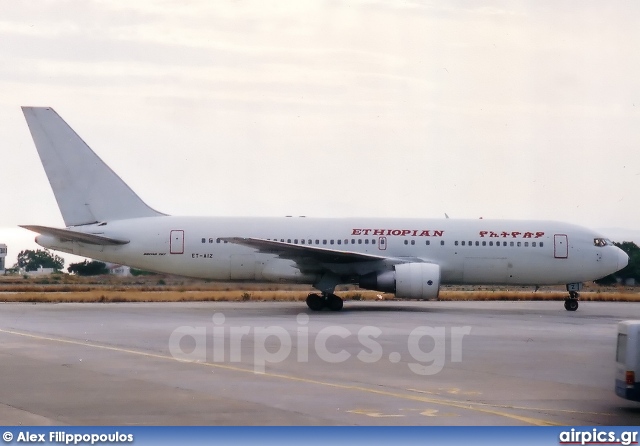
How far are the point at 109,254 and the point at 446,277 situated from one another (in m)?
11.0

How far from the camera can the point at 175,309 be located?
27.6 metres

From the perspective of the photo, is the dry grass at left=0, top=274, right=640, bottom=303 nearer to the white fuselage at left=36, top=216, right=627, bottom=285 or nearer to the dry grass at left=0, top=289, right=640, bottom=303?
the dry grass at left=0, top=289, right=640, bottom=303

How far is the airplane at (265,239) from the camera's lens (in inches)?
1137

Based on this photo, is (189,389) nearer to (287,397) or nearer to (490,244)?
(287,397)

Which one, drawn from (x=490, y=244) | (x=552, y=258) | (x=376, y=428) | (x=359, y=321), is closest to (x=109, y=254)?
(x=359, y=321)

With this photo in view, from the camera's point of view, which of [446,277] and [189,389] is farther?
[446,277]

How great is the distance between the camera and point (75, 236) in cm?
2808

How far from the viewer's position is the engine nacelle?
26609 mm

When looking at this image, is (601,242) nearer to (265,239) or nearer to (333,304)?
(333,304)

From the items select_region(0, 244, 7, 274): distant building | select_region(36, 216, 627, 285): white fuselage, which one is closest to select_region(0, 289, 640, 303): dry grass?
select_region(36, 216, 627, 285): white fuselage

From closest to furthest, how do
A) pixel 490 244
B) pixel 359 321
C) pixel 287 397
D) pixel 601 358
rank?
pixel 287 397, pixel 601 358, pixel 359 321, pixel 490 244

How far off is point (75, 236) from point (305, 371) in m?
16.8

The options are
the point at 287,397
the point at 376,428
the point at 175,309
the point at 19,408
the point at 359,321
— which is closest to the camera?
the point at 376,428

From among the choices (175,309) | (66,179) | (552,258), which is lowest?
(175,309)
